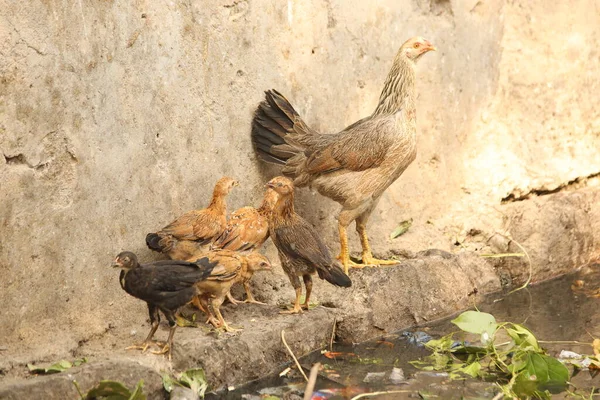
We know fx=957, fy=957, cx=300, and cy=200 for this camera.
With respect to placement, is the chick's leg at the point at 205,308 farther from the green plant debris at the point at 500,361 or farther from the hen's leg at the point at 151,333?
the green plant debris at the point at 500,361

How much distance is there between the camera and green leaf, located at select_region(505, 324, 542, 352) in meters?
6.30

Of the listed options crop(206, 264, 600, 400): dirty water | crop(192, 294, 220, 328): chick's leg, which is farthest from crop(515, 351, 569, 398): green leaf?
crop(192, 294, 220, 328): chick's leg

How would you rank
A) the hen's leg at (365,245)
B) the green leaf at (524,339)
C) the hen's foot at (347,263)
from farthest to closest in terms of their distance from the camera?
the hen's leg at (365,245), the hen's foot at (347,263), the green leaf at (524,339)

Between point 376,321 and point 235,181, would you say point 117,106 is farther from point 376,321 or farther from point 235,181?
point 376,321

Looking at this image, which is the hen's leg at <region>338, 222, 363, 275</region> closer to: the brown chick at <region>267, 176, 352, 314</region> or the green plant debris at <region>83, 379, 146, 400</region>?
the brown chick at <region>267, 176, 352, 314</region>

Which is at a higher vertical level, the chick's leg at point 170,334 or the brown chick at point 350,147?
the brown chick at point 350,147

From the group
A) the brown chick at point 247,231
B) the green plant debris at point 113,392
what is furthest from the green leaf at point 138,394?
the brown chick at point 247,231

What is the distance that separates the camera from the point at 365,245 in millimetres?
7934

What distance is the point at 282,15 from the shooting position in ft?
25.8

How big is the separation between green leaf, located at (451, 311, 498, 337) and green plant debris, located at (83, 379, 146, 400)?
225 centimetres

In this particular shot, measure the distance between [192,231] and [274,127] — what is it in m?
1.29

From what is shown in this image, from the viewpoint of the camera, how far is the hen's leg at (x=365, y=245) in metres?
7.88

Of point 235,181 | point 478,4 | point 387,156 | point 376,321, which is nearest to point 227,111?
point 235,181

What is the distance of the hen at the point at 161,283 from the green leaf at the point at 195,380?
19cm
